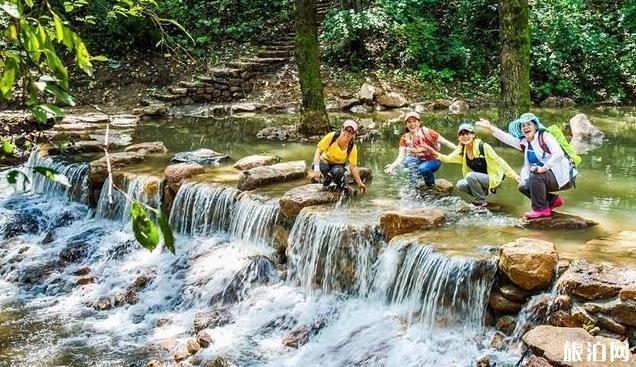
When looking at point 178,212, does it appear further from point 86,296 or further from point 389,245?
point 389,245

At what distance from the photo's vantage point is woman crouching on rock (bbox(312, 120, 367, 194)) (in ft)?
24.2

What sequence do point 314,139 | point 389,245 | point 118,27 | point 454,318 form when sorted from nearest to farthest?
point 454,318 < point 389,245 < point 314,139 < point 118,27

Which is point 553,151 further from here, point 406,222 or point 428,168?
point 428,168

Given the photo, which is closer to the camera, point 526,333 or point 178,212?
point 526,333

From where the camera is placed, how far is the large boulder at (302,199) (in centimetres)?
712

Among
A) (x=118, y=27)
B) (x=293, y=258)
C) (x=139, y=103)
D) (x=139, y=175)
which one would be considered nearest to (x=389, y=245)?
(x=293, y=258)

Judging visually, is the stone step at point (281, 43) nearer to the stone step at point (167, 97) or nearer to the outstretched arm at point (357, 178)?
the stone step at point (167, 97)

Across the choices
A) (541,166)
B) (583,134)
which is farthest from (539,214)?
(583,134)

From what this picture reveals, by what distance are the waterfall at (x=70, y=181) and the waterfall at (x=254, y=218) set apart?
11.3 feet

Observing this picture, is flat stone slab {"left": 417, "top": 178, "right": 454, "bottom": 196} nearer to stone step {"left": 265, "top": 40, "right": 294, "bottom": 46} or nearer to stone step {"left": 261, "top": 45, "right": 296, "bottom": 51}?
stone step {"left": 261, "top": 45, "right": 296, "bottom": 51}

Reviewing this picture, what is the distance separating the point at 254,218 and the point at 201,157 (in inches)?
110

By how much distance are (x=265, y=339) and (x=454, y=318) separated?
193cm

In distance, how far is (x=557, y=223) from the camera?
19.1ft

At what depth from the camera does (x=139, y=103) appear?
16172 mm
